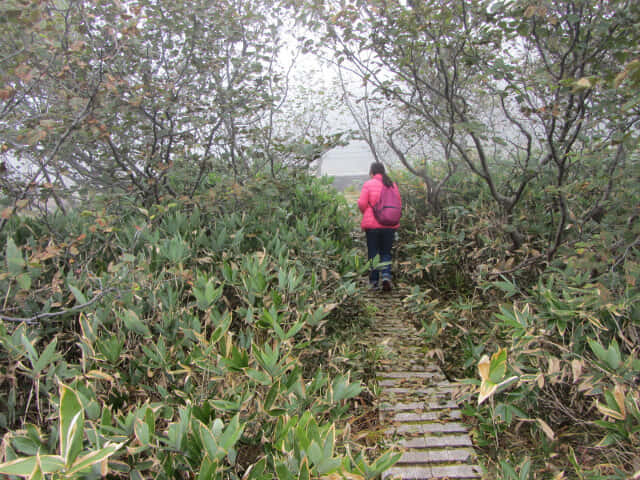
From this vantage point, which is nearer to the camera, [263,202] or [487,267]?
[487,267]

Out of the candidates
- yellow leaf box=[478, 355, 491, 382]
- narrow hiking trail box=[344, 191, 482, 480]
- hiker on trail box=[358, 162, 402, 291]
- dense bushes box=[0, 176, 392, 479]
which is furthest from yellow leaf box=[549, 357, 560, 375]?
hiker on trail box=[358, 162, 402, 291]

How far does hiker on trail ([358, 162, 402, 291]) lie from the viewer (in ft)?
18.5

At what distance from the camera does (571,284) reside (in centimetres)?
320

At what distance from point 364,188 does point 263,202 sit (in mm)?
1757

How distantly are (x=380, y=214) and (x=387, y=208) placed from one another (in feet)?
0.41

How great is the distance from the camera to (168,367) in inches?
84.5

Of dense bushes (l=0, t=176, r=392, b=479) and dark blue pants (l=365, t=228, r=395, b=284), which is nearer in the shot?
dense bushes (l=0, t=176, r=392, b=479)

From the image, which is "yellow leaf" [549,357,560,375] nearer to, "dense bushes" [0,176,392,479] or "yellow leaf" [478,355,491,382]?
"yellow leaf" [478,355,491,382]

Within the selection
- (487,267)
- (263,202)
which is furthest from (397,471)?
(263,202)

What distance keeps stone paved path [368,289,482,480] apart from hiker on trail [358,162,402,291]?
1590 millimetres

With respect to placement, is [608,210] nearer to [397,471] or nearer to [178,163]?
[397,471]

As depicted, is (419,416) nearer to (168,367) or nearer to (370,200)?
(168,367)

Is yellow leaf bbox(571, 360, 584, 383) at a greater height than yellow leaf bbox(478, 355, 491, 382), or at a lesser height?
lesser

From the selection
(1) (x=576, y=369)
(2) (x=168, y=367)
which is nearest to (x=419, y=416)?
(1) (x=576, y=369)
